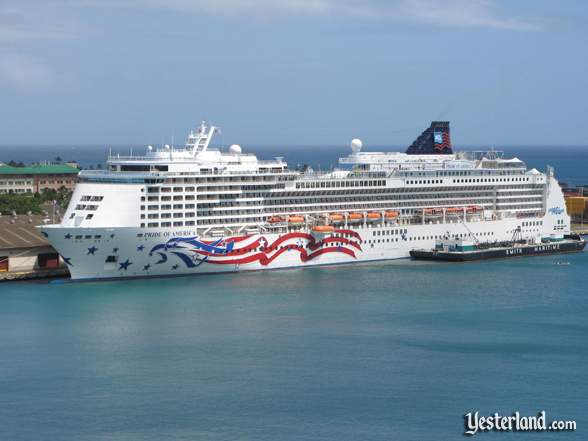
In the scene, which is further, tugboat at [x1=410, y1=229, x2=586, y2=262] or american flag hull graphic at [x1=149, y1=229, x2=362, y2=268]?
tugboat at [x1=410, y1=229, x2=586, y2=262]

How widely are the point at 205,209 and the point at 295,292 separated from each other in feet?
17.0

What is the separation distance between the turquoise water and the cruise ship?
1139 millimetres

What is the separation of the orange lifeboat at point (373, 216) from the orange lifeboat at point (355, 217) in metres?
A: 0.43

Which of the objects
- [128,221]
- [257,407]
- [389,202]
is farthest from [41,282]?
[257,407]

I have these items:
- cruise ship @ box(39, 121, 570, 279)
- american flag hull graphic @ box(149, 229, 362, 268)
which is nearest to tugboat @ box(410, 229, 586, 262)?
cruise ship @ box(39, 121, 570, 279)

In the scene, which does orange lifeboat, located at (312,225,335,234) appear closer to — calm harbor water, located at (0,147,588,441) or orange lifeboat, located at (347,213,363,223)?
orange lifeboat, located at (347,213,363,223)

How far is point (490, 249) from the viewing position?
45188mm

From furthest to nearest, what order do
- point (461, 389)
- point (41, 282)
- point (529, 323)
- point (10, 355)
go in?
point (41, 282), point (529, 323), point (10, 355), point (461, 389)

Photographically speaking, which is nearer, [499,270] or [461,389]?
[461,389]

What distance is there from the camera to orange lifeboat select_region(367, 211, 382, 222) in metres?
43.0

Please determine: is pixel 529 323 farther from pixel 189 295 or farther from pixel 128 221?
pixel 128 221

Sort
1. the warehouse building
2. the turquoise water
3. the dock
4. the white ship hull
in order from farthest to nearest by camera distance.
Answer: the warehouse building < the dock < the white ship hull < the turquoise water

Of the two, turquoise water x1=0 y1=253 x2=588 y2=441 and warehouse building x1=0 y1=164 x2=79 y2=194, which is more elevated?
warehouse building x1=0 y1=164 x2=79 y2=194

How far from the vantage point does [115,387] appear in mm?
24484
